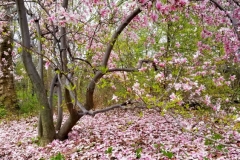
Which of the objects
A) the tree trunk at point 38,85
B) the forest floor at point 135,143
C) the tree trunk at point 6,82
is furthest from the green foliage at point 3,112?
the tree trunk at point 38,85

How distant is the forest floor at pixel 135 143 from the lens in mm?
4484

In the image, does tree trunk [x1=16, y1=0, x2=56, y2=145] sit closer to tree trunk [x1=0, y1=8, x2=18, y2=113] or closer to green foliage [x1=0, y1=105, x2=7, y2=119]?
green foliage [x1=0, y1=105, x2=7, y2=119]

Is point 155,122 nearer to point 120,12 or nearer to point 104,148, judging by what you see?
point 104,148

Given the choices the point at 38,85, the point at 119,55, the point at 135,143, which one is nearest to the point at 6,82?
the point at 38,85

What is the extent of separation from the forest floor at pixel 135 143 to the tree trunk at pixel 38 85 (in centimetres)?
25

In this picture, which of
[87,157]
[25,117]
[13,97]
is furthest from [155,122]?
[13,97]

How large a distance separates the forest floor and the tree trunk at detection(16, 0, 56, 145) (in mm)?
254

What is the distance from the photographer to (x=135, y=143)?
209 inches

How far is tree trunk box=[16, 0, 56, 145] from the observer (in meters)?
4.91

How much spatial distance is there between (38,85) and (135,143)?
2399mm

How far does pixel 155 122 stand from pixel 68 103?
3236 mm

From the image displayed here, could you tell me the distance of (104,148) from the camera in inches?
199

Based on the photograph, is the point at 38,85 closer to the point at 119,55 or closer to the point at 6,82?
the point at 119,55

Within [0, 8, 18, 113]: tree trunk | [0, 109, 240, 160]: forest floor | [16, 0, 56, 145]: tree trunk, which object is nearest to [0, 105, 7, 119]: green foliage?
[0, 8, 18, 113]: tree trunk
